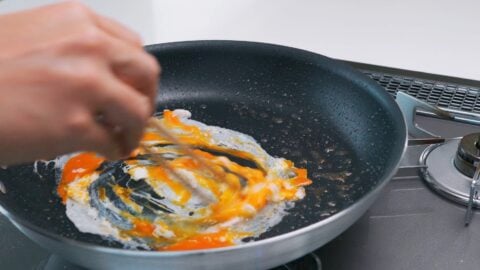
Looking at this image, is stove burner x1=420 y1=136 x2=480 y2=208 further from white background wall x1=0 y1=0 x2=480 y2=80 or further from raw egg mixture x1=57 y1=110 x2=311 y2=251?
white background wall x1=0 y1=0 x2=480 y2=80

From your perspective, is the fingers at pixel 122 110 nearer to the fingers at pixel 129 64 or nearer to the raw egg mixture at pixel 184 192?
the fingers at pixel 129 64

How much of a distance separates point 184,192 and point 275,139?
14 centimetres

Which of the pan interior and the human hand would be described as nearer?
the human hand

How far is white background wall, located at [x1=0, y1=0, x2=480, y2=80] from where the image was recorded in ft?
3.35

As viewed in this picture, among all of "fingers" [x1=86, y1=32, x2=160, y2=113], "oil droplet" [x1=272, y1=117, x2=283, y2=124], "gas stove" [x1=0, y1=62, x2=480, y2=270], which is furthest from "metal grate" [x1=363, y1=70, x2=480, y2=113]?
"fingers" [x1=86, y1=32, x2=160, y2=113]

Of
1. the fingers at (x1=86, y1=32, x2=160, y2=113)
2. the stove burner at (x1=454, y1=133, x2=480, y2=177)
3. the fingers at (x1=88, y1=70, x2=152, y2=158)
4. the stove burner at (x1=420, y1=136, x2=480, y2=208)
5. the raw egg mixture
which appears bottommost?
the raw egg mixture

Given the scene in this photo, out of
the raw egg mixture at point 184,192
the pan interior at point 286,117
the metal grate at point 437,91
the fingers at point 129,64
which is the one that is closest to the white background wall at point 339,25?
the metal grate at point 437,91

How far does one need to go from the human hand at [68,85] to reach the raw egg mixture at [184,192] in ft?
0.59

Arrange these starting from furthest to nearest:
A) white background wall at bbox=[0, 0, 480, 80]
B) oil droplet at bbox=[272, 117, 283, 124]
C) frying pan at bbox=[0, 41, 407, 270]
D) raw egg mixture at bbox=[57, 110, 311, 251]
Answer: white background wall at bbox=[0, 0, 480, 80], oil droplet at bbox=[272, 117, 283, 124], raw egg mixture at bbox=[57, 110, 311, 251], frying pan at bbox=[0, 41, 407, 270]

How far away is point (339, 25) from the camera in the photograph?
116 cm

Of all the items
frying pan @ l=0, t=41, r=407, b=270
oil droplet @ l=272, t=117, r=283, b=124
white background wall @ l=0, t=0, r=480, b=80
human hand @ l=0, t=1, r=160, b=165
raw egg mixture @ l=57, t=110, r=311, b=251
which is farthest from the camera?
white background wall @ l=0, t=0, r=480, b=80

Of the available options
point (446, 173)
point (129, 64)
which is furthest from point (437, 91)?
point (129, 64)

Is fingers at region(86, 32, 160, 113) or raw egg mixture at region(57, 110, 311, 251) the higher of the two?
fingers at region(86, 32, 160, 113)

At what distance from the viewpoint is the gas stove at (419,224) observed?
564 mm
